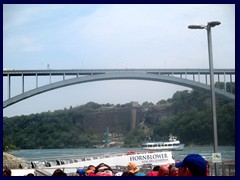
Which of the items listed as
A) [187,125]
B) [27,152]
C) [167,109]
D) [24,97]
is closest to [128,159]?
[187,125]

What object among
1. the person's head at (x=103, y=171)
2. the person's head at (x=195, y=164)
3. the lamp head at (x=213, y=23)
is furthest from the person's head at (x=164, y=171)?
the lamp head at (x=213, y=23)

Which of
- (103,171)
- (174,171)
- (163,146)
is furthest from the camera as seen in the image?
(163,146)

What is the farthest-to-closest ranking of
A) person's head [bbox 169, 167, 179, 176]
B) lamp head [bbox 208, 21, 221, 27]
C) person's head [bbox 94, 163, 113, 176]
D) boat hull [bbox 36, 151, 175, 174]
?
boat hull [bbox 36, 151, 175, 174], lamp head [bbox 208, 21, 221, 27], person's head [bbox 94, 163, 113, 176], person's head [bbox 169, 167, 179, 176]

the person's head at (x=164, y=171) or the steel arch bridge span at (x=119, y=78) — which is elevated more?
the steel arch bridge span at (x=119, y=78)

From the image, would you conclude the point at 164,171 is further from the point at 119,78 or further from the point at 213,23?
the point at 119,78

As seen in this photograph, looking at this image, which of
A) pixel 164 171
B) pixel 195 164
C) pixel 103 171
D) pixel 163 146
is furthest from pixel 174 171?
pixel 163 146

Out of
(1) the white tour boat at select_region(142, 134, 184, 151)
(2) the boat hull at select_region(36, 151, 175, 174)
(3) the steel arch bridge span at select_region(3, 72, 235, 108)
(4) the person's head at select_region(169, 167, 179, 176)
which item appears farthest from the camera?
(1) the white tour boat at select_region(142, 134, 184, 151)

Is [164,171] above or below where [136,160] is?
above

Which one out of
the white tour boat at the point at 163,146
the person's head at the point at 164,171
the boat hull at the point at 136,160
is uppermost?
the person's head at the point at 164,171

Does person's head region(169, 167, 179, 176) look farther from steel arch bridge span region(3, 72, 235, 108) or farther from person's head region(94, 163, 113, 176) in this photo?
steel arch bridge span region(3, 72, 235, 108)

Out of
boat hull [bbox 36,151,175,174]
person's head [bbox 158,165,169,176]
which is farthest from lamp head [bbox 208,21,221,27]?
boat hull [bbox 36,151,175,174]

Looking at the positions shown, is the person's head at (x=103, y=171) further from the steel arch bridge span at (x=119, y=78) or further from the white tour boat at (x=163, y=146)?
the white tour boat at (x=163, y=146)
